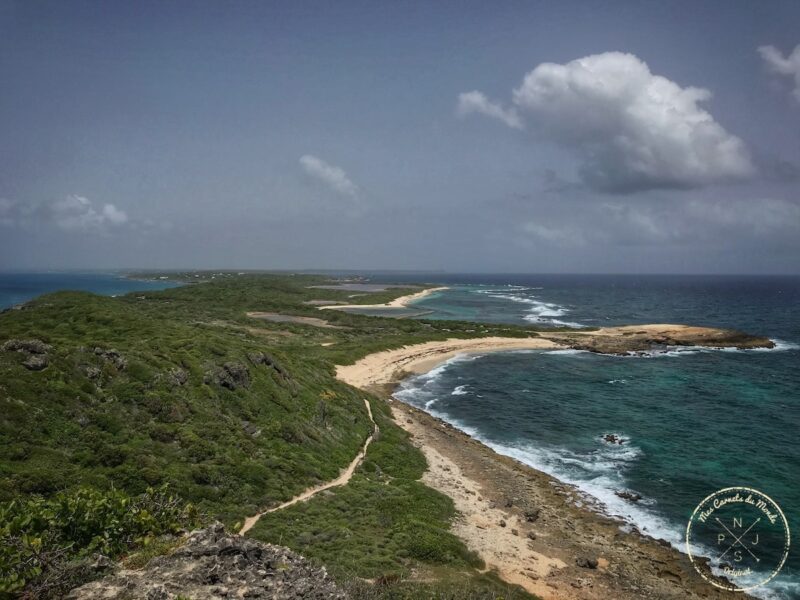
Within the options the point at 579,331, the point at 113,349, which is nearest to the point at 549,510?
the point at 113,349

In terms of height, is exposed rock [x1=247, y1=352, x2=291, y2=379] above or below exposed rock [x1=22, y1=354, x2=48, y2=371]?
below

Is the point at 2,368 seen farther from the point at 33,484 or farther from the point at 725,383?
the point at 725,383

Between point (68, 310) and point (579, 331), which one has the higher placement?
point (68, 310)

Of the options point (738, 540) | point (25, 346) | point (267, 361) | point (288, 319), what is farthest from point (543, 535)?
point (288, 319)

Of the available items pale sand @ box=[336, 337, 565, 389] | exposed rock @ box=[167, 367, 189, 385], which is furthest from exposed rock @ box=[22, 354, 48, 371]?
pale sand @ box=[336, 337, 565, 389]

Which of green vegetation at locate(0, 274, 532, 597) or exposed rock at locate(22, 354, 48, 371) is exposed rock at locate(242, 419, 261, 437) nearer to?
green vegetation at locate(0, 274, 532, 597)

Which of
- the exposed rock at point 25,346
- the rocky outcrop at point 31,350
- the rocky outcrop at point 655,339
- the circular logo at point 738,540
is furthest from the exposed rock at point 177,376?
the rocky outcrop at point 655,339

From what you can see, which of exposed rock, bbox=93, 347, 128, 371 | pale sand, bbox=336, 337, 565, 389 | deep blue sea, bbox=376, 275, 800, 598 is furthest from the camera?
pale sand, bbox=336, 337, 565, 389
